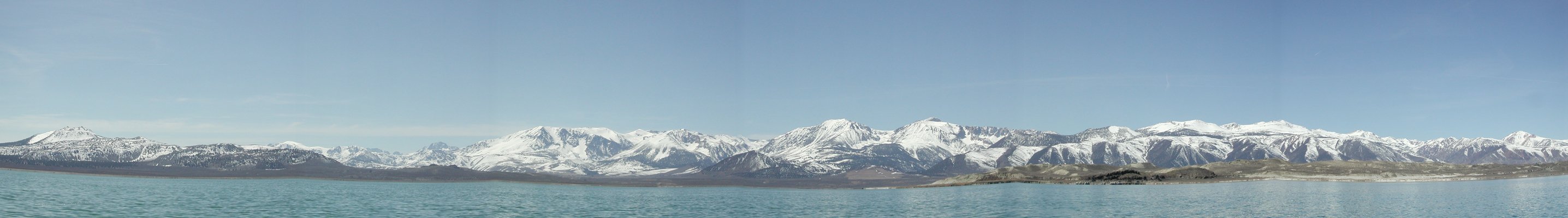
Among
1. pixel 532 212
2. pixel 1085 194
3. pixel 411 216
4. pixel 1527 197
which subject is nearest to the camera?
pixel 411 216

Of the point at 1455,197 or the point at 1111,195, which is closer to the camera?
the point at 1455,197

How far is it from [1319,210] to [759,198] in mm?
106607

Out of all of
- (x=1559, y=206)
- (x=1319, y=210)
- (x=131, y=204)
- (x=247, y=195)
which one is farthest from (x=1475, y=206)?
(x=247, y=195)

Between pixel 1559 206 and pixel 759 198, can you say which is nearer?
pixel 1559 206

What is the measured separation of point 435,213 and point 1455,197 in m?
152

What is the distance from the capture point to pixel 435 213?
11931 centimetres

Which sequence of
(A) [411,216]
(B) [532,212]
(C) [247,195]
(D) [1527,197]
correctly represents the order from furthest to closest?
(C) [247,195], (D) [1527,197], (B) [532,212], (A) [411,216]

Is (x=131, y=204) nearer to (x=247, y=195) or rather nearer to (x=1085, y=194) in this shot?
(x=247, y=195)

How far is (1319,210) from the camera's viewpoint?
122 meters

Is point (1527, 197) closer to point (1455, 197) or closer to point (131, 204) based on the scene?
point (1455, 197)

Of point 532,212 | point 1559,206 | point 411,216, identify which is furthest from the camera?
point 532,212

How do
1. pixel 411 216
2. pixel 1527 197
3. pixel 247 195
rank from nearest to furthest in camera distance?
pixel 411 216 → pixel 1527 197 → pixel 247 195

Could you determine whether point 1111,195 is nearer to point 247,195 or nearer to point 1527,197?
point 1527,197

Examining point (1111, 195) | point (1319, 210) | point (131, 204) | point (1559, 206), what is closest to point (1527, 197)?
point (1559, 206)
